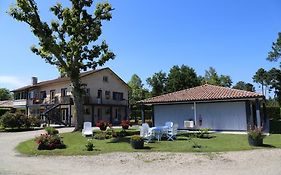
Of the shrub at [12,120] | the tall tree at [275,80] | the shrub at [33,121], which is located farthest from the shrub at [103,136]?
the tall tree at [275,80]

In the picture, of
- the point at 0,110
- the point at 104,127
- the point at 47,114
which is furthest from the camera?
the point at 0,110

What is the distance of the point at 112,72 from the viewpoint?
162ft

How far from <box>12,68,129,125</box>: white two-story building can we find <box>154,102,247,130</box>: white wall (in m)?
15.5

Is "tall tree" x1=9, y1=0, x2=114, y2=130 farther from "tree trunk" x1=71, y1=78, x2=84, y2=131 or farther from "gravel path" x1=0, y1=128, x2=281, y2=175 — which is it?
"gravel path" x1=0, y1=128, x2=281, y2=175

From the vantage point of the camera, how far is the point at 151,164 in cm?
1270

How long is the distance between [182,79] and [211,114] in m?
33.0

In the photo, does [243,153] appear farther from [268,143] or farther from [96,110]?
[96,110]

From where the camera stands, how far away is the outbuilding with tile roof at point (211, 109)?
→ 25250 millimetres

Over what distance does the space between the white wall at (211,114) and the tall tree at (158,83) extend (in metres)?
32.4

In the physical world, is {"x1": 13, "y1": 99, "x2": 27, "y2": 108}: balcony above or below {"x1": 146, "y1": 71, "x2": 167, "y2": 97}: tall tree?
below

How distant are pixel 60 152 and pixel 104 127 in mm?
11402

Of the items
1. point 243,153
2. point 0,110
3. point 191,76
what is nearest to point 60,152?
point 243,153

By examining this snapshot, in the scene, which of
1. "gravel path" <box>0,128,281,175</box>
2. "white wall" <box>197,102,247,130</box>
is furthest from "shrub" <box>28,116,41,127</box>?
"gravel path" <box>0,128,281,175</box>

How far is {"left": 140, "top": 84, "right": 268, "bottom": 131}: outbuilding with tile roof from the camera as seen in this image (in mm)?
25250
